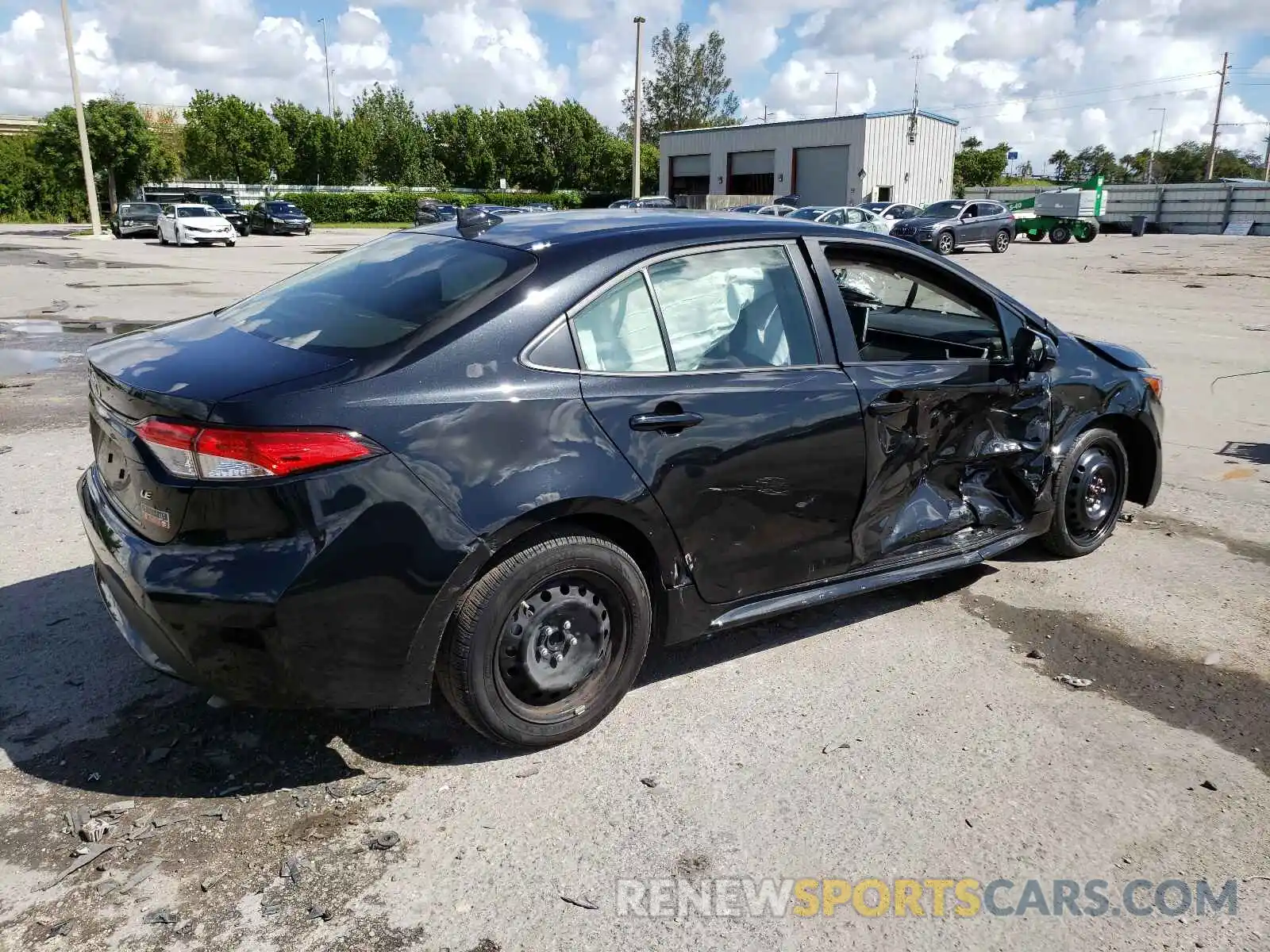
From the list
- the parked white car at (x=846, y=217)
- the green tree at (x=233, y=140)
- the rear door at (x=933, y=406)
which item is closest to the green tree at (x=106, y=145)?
the green tree at (x=233, y=140)

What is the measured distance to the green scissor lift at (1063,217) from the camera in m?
38.7

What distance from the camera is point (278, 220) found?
137ft

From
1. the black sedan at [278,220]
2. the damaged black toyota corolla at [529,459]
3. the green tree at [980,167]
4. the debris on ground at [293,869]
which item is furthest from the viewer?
the green tree at [980,167]

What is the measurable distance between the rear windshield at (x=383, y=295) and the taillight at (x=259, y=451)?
0.38m

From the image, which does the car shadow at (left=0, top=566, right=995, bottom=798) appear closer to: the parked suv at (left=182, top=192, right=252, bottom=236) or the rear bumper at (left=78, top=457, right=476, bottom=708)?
the rear bumper at (left=78, top=457, right=476, bottom=708)

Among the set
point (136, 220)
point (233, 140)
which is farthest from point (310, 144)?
point (136, 220)

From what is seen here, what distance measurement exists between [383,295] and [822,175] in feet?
183

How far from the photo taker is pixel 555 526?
311 centimetres

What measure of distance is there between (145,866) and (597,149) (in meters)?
76.9

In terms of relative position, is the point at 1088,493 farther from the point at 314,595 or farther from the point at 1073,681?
the point at 314,595

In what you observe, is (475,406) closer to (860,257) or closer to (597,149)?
(860,257)

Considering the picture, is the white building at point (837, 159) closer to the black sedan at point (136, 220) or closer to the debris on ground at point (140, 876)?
the black sedan at point (136, 220)

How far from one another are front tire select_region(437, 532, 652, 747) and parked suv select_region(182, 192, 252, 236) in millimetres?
41690

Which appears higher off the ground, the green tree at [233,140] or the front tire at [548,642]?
the green tree at [233,140]
